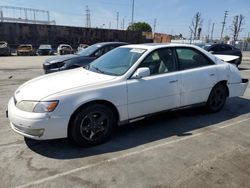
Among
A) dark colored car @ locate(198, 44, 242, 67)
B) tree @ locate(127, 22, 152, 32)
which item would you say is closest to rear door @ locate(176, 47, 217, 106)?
dark colored car @ locate(198, 44, 242, 67)

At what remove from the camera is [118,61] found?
4.75 m

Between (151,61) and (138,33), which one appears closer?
(151,61)

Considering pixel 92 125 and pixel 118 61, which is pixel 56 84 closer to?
pixel 92 125

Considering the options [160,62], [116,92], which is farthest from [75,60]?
[116,92]

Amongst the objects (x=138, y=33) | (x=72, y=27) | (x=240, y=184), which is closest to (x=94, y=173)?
(x=240, y=184)

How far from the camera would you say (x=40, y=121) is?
141 inches

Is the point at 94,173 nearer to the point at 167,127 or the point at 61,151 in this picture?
the point at 61,151

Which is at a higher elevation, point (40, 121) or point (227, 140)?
point (40, 121)

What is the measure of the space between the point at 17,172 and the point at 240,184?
2.71 meters

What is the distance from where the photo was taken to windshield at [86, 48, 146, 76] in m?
4.47

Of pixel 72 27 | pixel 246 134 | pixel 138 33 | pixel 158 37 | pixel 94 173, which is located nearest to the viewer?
pixel 94 173

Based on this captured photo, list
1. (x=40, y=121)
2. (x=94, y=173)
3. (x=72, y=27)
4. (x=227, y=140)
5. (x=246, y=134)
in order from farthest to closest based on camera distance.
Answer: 1. (x=72, y=27)
2. (x=246, y=134)
3. (x=227, y=140)
4. (x=40, y=121)
5. (x=94, y=173)

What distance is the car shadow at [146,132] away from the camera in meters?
3.91

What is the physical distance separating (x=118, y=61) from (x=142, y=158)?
1.87m
